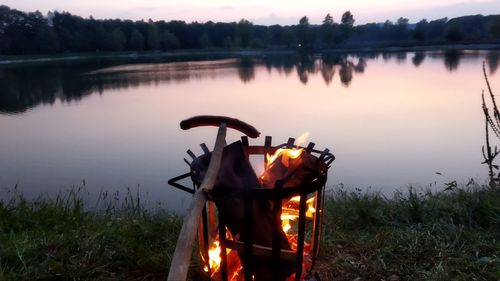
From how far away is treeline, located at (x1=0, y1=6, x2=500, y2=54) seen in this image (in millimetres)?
77312

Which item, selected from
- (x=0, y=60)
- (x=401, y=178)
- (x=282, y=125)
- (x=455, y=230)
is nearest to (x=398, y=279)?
(x=455, y=230)

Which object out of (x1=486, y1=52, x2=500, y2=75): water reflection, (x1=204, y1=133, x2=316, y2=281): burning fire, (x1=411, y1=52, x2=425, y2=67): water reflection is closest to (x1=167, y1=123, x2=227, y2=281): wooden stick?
(x1=204, y1=133, x2=316, y2=281): burning fire

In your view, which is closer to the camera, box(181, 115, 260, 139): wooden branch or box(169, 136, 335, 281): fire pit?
box(169, 136, 335, 281): fire pit

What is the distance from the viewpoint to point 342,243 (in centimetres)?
343

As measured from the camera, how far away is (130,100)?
876 inches

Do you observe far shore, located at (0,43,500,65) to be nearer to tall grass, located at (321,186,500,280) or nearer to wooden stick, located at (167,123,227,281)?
tall grass, located at (321,186,500,280)

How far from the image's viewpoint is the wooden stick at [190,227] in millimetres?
1718

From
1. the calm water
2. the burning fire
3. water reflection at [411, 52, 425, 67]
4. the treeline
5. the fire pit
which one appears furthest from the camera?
the treeline

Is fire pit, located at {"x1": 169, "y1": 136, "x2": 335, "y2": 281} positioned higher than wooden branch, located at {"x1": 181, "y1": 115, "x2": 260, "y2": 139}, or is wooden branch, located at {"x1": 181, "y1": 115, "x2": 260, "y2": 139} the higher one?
wooden branch, located at {"x1": 181, "y1": 115, "x2": 260, "y2": 139}

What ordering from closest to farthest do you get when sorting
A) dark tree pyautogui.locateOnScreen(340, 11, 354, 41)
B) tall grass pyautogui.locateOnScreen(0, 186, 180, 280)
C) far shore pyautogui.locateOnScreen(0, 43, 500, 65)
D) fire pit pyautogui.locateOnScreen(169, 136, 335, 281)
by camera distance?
fire pit pyautogui.locateOnScreen(169, 136, 335, 281)
tall grass pyautogui.locateOnScreen(0, 186, 180, 280)
far shore pyautogui.locateOnScreen(0, 43, 500, 65)
dark tree pyautogui.locateOnScreen(340, 11, 354, 41)

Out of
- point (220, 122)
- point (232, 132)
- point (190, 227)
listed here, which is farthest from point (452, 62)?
point (190, 227)

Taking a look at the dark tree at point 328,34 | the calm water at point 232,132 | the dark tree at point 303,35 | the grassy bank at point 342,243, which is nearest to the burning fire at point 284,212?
the grassy bank at point 342,243

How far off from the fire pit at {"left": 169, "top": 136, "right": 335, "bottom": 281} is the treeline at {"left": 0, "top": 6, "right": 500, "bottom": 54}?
73.7 meters

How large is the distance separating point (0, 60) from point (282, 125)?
55.6 metres
